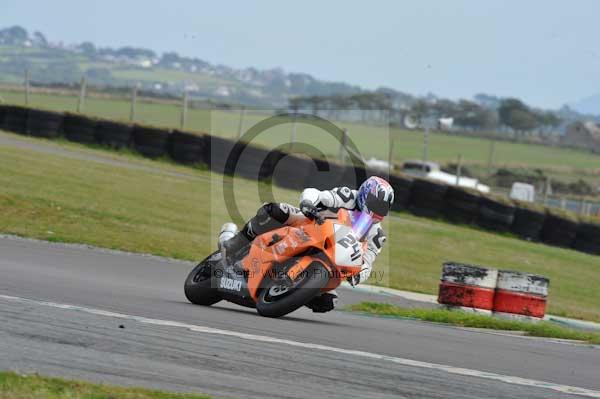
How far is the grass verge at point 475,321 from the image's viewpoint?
11862 mm

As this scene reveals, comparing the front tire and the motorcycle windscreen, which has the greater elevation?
the motorcycle windscreen

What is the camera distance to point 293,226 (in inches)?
388

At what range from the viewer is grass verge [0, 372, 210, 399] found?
5.36m

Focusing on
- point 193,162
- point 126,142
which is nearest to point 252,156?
point 193,162

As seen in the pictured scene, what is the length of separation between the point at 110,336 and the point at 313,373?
1.36 meters

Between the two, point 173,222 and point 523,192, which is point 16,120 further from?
point 523,192

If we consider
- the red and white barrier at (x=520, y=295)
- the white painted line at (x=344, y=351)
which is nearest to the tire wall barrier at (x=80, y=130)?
the red and white barrier at (x=520, y=295)

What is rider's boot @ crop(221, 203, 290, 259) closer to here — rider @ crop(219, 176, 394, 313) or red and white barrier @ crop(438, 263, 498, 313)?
rider @ crop(219, 176, 394, 313)

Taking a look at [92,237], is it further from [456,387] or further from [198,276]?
[456,387]

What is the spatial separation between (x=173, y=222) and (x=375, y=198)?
11102mm

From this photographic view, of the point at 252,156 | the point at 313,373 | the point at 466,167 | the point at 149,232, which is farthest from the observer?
the point at 466,167

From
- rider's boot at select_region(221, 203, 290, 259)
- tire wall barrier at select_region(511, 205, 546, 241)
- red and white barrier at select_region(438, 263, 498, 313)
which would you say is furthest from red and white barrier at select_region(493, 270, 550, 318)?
tire wall barrier at select_region(511, 205, 546, 241)

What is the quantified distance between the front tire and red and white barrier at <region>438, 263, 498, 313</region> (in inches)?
173

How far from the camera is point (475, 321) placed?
12.4 m
